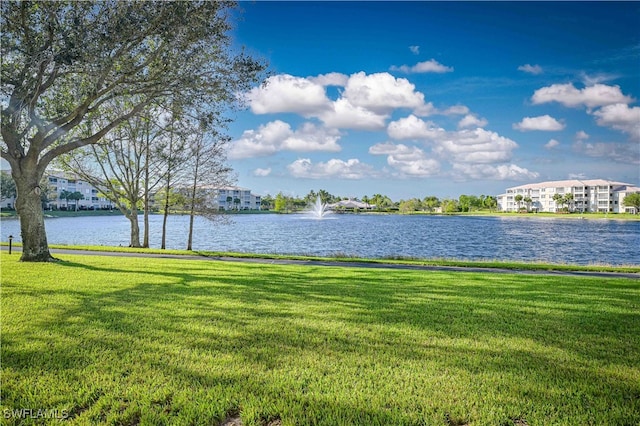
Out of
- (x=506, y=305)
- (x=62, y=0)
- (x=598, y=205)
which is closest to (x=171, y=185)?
(x=62, y=0)

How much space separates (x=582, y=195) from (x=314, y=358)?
170 m

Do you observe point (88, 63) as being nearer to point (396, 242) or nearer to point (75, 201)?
point (396, 242)

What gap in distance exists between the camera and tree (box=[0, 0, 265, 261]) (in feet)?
33.2

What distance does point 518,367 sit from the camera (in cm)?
432

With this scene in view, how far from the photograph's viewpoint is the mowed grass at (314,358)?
339 centimetres

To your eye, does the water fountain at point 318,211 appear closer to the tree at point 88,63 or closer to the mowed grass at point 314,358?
the tree at point 88,63

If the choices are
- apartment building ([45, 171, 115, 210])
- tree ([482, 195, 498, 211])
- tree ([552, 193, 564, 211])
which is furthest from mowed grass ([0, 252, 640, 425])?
tree ([482, 195, 498, 211])

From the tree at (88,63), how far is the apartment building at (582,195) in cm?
15738

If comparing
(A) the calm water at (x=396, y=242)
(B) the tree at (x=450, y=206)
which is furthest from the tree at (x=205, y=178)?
(B) the tree at (x=450, y=206)

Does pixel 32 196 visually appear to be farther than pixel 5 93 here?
Yes

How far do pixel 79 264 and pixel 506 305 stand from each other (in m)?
12.4

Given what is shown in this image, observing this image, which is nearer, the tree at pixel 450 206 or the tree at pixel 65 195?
the tree at pixel 65 195

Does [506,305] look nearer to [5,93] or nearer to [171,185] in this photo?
[5,93]

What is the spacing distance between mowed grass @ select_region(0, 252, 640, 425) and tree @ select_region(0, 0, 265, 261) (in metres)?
5.88
